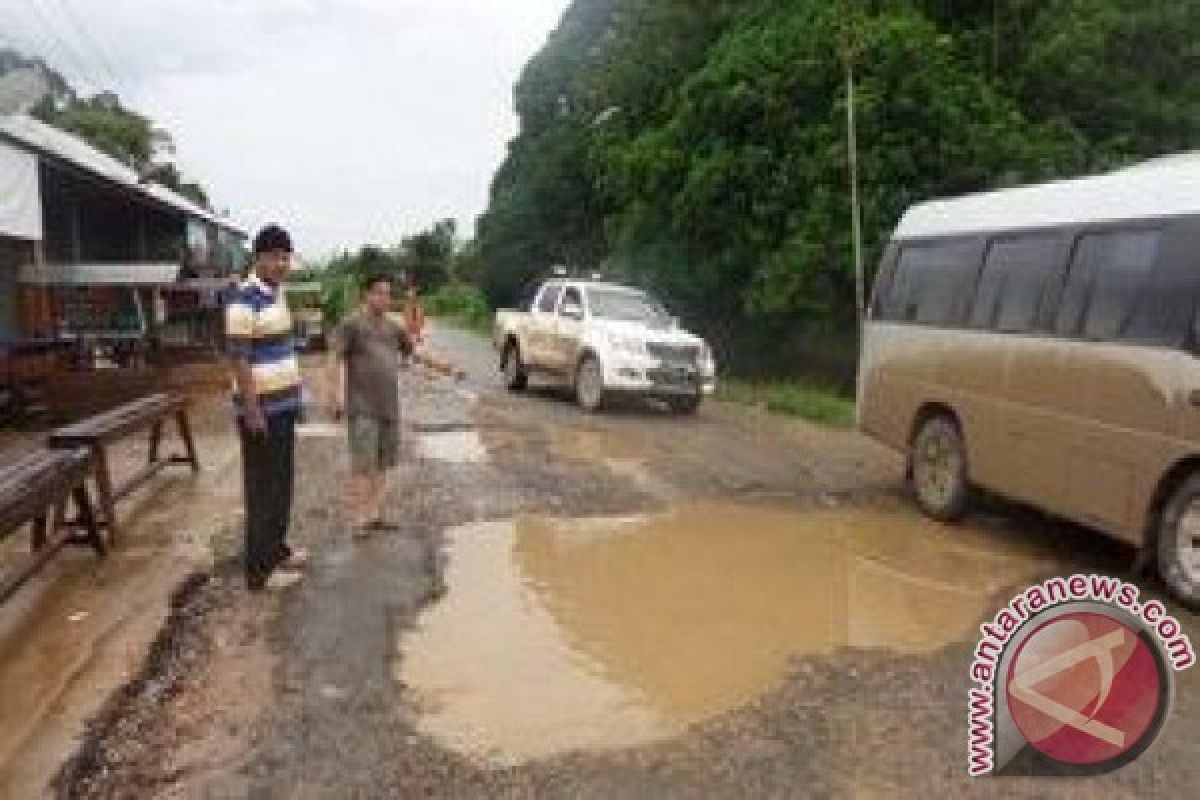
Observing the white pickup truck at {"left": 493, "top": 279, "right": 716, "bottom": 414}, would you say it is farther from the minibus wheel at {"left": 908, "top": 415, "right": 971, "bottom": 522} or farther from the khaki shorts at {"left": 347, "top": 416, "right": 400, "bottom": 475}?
the khaki shorts at {"left": 347, "top": 416, "right": 400, "bottom": 475}

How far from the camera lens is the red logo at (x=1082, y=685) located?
401cm

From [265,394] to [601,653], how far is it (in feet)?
8.52

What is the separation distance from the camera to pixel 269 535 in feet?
27.8

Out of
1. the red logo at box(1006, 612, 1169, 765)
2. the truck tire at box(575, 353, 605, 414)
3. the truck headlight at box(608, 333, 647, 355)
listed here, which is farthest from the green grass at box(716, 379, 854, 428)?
the red logo at box(1006, 612, 1169, 765)

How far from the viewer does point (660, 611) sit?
26.5 ft

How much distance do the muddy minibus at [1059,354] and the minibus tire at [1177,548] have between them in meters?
0.01

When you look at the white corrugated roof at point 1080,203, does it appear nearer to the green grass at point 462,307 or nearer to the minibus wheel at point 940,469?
the minibus wheel at point 940,469

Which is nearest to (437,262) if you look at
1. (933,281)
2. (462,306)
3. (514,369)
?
(462,306)

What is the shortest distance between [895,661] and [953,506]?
12.7 feet

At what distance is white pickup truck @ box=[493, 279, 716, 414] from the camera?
18.9m

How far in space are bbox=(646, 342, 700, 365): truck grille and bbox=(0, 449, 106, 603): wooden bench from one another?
389 inches

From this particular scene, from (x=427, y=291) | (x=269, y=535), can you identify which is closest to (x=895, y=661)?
(x=269, y=535)

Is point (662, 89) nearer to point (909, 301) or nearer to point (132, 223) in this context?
point (132, 223)

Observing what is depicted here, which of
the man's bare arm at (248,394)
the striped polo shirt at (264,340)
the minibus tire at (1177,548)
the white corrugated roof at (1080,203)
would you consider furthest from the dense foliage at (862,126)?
the man's bare arm at (248,394)
